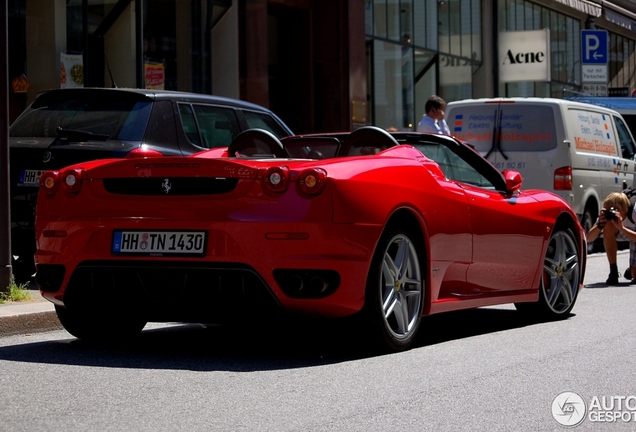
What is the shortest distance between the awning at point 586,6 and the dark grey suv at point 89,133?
27924 mm

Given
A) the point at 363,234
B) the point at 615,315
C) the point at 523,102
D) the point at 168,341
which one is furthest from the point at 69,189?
the point at 523,102

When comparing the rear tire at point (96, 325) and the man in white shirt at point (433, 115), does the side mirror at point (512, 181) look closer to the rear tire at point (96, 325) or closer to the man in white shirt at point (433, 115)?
the rear tire at point (96, 325)

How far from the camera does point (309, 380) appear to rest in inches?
227

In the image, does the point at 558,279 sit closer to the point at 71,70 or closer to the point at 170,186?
the point at 170,186

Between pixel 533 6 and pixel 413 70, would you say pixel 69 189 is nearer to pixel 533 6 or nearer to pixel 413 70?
pixel 413 70

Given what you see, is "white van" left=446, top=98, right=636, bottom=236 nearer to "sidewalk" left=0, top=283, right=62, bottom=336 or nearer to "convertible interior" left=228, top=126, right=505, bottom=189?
"convertible interior" left=228, top=126, right=505, bottom=189

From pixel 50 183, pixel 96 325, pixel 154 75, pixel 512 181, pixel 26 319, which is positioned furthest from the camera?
pixel 154 75

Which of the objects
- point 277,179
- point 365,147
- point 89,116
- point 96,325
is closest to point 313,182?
point 277,179

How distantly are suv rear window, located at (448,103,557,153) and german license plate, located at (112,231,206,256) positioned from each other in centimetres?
998

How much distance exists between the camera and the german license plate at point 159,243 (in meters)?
6.22

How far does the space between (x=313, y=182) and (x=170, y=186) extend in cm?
81

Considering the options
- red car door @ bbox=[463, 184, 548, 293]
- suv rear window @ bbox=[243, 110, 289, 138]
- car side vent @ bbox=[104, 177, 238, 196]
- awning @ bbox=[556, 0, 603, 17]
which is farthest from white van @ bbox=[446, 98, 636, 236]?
awning @ bbox=[556, 0, 603, 17]

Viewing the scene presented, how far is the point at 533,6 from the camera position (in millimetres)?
37188

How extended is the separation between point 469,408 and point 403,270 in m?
1.67
